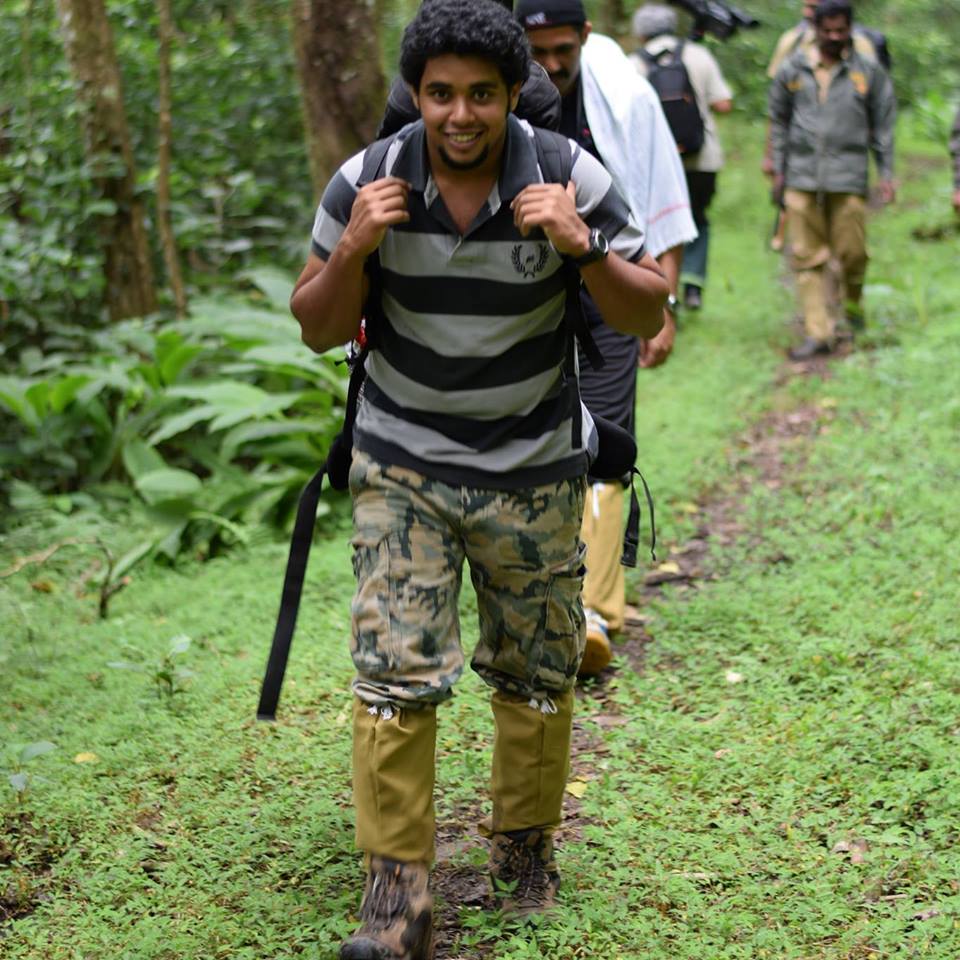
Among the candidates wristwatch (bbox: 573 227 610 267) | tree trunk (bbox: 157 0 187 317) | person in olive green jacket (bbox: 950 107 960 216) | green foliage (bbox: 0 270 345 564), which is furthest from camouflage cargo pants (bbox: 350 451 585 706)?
person in olive green jacket (bbox: 950 107 960 216)

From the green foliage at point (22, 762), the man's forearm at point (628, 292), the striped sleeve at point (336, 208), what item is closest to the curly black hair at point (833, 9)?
the man's forearm at point (628, 292)

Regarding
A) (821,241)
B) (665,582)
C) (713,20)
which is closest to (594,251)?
(665,582)

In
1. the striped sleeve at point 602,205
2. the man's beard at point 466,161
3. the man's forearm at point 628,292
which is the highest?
the man's beard at point 466,161

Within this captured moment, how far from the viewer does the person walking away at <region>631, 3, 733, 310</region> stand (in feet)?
30.6

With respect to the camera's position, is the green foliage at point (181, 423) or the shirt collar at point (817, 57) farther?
the shirt collar at point (817, 57)

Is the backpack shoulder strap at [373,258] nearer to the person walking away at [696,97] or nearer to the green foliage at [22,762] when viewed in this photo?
the green foliage at [22,762]

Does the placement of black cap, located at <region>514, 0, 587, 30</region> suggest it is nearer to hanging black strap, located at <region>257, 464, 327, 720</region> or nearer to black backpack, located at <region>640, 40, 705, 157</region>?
hanging black strap, located at <region>257, 464, 327, 720</region>

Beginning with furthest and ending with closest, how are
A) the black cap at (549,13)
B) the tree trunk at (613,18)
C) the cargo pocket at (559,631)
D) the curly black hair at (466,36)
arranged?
the tree trunk at (613,18) → the black cap at (549,13) → the cargo pocket at (559,631) → the curly black hair at (466,36)

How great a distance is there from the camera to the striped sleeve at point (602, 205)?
9.69 feet

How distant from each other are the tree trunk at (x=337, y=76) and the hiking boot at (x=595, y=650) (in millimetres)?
4207

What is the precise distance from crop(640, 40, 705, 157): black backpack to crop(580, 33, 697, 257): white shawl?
440cm

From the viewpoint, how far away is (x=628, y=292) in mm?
2971

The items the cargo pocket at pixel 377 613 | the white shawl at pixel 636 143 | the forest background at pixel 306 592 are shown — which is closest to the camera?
the cargo pocket at pixel 377 613

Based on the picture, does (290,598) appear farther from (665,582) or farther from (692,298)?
(692,298)
